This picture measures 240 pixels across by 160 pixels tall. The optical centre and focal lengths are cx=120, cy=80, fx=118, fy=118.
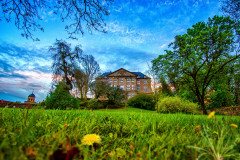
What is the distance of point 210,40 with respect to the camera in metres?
10.6

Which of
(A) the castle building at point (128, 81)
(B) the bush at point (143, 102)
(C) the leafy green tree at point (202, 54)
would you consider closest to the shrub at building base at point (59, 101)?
(C) the leafy green tree at point (202, 54)

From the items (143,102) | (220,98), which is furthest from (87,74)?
(220,98)

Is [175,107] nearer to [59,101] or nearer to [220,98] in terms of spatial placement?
[59,101]

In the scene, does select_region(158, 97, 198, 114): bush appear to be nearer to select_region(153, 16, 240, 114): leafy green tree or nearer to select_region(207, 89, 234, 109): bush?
Answer: select_region(153, 16, 240, 114): leafy green tree

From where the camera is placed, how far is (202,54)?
37.1 ft

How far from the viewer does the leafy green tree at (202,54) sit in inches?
397

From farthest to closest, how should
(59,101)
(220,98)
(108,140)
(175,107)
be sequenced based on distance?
(220,98)
(175,107)
(59,101)
(108,140)

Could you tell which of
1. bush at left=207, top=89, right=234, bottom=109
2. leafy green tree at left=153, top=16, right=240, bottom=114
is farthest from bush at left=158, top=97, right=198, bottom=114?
bush at left=207, top=89, right=234, bottom=109

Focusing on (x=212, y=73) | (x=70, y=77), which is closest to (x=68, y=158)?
(x=212, y=73)

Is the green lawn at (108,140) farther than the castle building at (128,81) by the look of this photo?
No

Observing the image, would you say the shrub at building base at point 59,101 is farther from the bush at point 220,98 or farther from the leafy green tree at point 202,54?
the bush at point 220,98

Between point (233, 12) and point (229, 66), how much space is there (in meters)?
6.41

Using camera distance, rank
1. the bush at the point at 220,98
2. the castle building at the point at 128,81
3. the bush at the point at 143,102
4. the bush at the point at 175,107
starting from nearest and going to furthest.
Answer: the bush at the point at 175,107 < the bush at the point at 220,98 < the bush at the point at 143,102 < the castle building at the point at 128,81

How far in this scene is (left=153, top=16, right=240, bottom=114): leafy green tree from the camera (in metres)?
10.1
